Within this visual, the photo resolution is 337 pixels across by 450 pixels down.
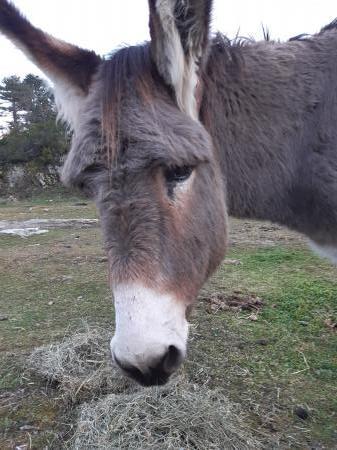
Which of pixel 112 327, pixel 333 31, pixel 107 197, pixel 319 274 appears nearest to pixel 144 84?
pixel 107 197

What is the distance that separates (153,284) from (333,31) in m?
2.18

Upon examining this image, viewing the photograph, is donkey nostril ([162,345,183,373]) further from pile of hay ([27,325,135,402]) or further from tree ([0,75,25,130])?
tree ([0,75,25,130])

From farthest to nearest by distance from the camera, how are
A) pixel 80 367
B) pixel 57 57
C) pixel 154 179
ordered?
pixel 80 367
pixel 57 57
pixel 154 179

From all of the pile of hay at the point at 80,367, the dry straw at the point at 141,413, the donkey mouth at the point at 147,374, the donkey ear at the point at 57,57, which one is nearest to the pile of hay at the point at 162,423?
the dry straw at the point at 141,413

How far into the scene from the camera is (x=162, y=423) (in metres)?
2.87

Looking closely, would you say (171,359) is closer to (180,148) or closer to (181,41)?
(180,148)

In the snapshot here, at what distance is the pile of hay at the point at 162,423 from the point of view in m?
2.73

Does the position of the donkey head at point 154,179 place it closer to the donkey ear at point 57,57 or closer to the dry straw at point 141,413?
the donkey ear at point 57,57

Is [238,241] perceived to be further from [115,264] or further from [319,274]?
[115,264]

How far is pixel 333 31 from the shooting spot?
2.96 m

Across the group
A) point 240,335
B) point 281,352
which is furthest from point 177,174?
point 240,335

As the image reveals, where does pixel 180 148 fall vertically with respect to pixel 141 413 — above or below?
A: above

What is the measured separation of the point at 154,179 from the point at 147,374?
2.70 feet

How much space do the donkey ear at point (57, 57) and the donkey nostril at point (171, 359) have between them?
1354 millimetres
